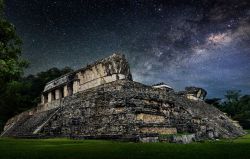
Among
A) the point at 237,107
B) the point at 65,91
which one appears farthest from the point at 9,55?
the point at 237,107

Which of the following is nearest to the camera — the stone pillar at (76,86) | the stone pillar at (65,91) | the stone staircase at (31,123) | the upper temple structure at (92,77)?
the stone staircase at (31,123)

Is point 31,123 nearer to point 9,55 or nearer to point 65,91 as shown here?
point 65,91

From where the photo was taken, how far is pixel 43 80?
140ft

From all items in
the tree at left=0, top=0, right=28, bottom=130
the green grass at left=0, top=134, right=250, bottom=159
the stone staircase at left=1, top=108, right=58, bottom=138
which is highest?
the tree at left=0, top=0, right=28, bottom=130

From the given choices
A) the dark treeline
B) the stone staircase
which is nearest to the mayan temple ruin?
the stone staircase

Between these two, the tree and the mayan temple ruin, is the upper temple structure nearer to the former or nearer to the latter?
the mayan temple ruin

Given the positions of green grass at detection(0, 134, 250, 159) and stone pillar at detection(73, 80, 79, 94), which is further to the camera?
stone pillar at detection(73, 80, 79, 94)

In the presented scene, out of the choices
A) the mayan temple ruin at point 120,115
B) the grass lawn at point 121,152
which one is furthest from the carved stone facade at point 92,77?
the grass lawn at point 121,152

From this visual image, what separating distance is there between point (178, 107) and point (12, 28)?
41.7 feet

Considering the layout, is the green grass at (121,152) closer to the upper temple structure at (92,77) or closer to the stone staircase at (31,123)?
the stone staircase at (31,123)

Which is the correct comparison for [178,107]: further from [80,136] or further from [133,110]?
[80,136]

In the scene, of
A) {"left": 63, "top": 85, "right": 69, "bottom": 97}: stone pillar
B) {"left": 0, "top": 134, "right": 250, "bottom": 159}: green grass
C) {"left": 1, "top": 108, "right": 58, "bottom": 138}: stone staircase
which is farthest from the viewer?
{"left": 63, "top": 85, "right": 69, "bottom": 97}: stone pillar

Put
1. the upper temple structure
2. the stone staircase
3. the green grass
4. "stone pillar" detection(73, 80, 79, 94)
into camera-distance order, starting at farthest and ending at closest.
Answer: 1. "stone pillar" detection(73, 80, 79, 94)
2. the upper temple structure
3. the stone staircase
4. the green grass

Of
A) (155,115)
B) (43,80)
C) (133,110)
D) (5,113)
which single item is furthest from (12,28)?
(43,80)
